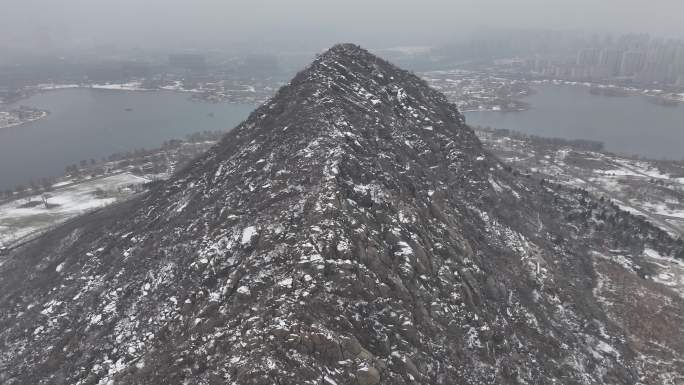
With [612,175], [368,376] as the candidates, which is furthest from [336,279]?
[612,175]

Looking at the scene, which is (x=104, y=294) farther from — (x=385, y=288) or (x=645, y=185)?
(x=645, y=185)

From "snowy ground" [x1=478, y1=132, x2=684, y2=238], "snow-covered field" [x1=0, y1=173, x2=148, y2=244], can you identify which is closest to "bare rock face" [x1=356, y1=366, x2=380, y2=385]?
"snowy ground" [x1=478, y1=132, x2=684, y2=238]

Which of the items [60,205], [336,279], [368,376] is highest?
[336,279]

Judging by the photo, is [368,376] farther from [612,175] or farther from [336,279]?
[612,175]

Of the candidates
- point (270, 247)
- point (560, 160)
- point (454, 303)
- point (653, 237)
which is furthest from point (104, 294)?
point (560, 160)

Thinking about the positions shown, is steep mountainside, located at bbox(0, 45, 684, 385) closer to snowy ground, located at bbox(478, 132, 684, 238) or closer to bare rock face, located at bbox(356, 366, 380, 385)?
bare rock face, located at bbox(356, 366, 380, 385)

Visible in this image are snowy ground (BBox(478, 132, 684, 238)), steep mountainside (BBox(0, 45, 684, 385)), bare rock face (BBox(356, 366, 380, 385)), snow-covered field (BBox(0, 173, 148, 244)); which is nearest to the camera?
bare rock face (BBox(356, 366, 380, 385))

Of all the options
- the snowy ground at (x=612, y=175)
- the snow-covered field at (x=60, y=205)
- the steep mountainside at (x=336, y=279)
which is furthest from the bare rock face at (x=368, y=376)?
the snow-covered field at (x=60, y=205)
